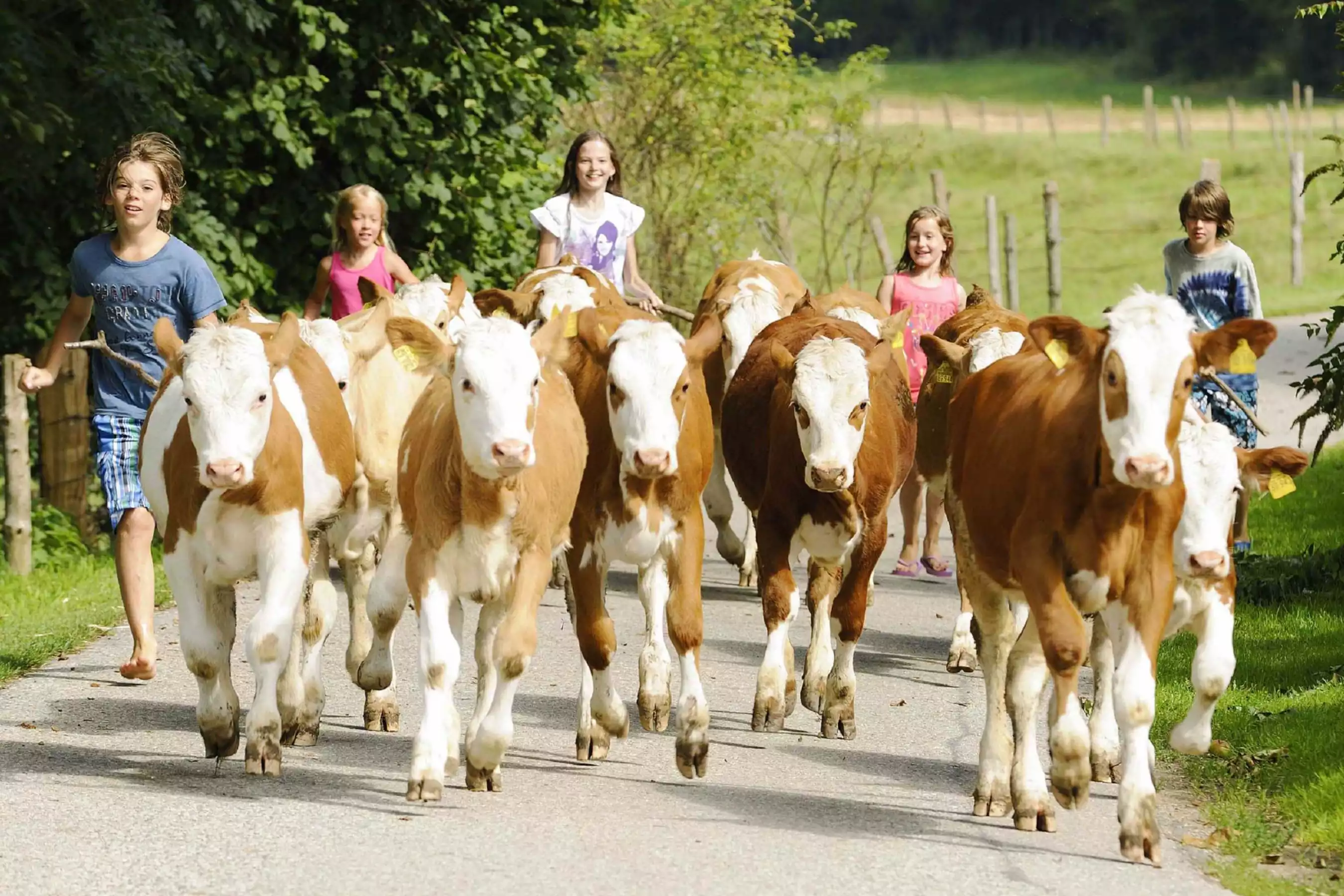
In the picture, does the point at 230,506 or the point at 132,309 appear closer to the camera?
the point at 230,506

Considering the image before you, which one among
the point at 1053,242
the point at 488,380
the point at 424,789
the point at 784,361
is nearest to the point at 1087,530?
the point at 488,380

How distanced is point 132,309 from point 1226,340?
4.81 meters

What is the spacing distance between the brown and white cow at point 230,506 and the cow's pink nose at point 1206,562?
343cm

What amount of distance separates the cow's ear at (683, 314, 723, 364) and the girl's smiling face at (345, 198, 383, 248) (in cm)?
282

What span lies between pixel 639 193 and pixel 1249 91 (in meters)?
64.7

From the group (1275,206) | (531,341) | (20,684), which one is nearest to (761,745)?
(531,341)

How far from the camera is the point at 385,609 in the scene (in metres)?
8.01

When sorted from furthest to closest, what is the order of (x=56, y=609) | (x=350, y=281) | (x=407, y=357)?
(x=56, y=609), (x=350, y=281), (x=407, y=357)

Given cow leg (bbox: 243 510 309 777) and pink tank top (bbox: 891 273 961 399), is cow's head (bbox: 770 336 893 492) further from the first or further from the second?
pink tank top (bbox: 891 273 961 399)

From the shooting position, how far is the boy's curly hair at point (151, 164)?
8.86 metres

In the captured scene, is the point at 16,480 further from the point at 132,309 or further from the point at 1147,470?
the point at 1147,470

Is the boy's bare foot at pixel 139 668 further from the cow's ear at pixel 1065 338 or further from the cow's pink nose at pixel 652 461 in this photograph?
the cow's ear at pixel 1065 338

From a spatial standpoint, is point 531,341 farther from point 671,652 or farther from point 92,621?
point 92,621

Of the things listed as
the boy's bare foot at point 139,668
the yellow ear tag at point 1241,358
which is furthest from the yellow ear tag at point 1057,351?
the boy's bare foot at point 139,668
